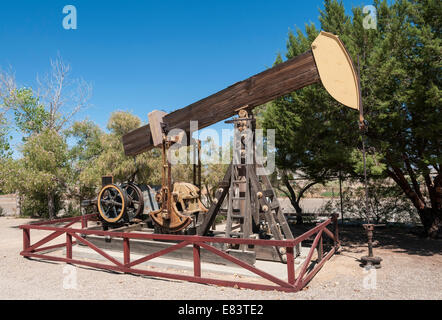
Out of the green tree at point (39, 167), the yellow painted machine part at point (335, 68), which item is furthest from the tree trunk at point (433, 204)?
the green tree at point (39, 167)

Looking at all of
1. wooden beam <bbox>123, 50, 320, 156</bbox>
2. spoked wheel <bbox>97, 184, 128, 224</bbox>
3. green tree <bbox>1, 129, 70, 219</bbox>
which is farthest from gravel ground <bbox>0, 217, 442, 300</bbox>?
green tree <bbox>1, 129, 70, 219</bbox>

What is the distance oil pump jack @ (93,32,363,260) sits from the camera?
475 centimetres

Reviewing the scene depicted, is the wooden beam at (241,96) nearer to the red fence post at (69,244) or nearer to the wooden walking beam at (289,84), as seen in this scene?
the wooden walking beam at (289,84)

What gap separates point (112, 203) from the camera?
7.69 metres

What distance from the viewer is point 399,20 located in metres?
7.37

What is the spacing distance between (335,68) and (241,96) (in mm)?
1664

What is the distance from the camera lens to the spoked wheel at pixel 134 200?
798 centimetres

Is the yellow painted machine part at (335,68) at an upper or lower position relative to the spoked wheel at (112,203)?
upper

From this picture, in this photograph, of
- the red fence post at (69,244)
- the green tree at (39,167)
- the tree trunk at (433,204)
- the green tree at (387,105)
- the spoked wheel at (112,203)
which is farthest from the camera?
the green tree at (39,167)

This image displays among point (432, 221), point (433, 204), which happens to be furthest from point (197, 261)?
point (433, 204)

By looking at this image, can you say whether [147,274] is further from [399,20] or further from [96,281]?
[399,20]

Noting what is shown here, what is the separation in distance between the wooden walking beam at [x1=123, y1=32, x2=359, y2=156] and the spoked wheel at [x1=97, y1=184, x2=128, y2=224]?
253 cm

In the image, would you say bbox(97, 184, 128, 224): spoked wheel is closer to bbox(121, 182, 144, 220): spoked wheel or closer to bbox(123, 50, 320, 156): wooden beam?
bbox(121, 182, 144, 220): spoked wheel
